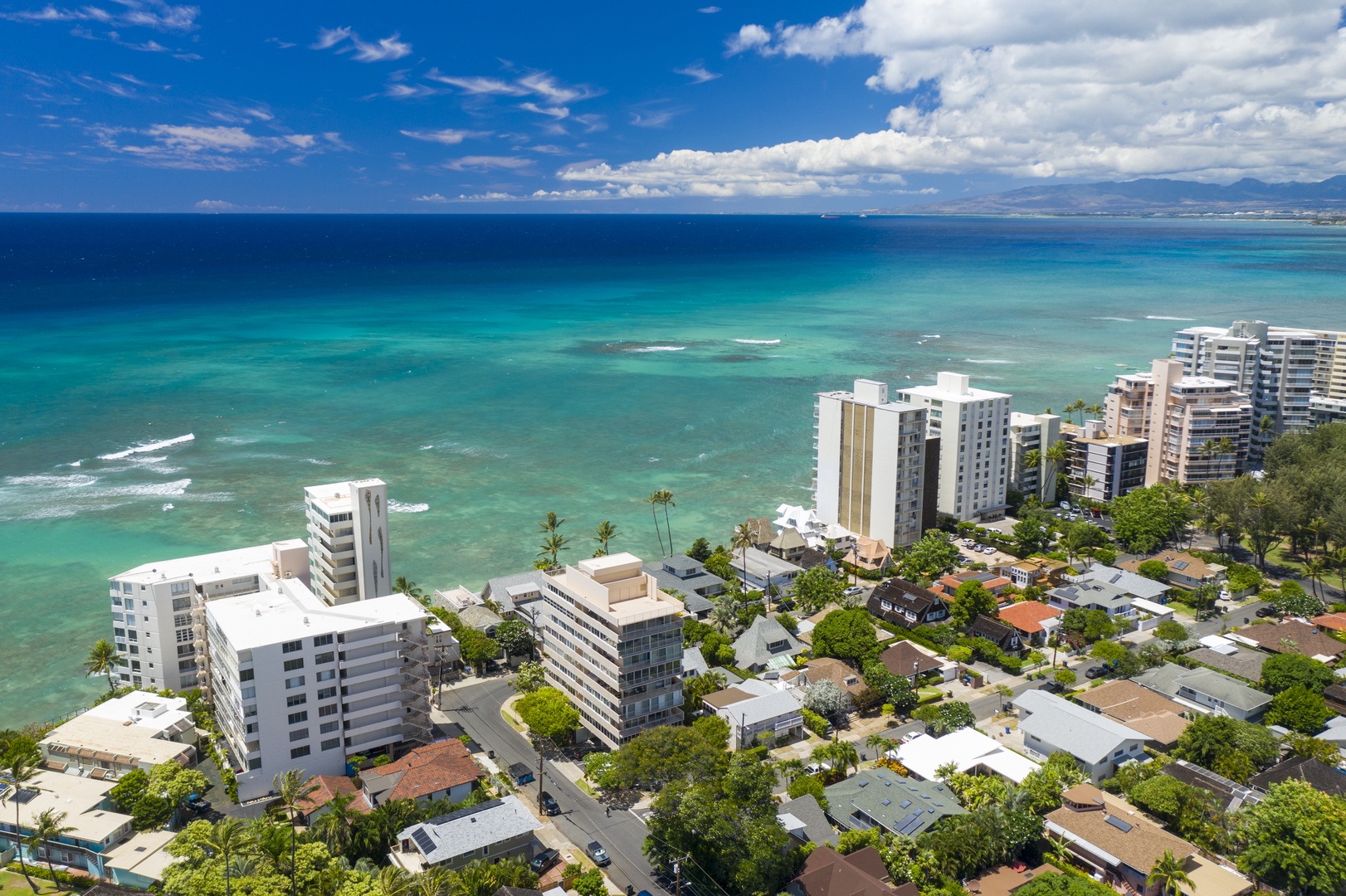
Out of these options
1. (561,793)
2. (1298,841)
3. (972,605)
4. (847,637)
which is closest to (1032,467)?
(972,605)

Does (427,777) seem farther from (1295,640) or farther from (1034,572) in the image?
(1295,640)

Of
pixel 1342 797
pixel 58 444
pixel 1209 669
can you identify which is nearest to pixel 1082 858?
pixel 1342 797

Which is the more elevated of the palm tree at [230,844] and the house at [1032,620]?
the palm tree at [230,844]

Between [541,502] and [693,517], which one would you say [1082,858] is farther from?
[541,502]

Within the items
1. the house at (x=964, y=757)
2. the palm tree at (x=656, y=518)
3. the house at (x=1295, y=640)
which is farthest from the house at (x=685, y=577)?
the house at (x=1295, y=640)

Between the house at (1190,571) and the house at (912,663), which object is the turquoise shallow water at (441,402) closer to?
the house at (912,663)

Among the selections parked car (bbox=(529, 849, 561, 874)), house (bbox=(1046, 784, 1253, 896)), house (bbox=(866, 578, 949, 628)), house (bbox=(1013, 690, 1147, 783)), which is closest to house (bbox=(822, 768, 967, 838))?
house (bbox=(1046, 784, 1253, 896))

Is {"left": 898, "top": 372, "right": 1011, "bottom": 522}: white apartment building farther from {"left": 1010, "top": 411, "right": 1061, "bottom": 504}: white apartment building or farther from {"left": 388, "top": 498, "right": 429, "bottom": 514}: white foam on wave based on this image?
{"left": 388, "top": 498, "right": 429, "bottom": 514}: white foam on wave

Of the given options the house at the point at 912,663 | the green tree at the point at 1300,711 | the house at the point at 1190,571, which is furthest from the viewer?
the house at the point at 1190,571
